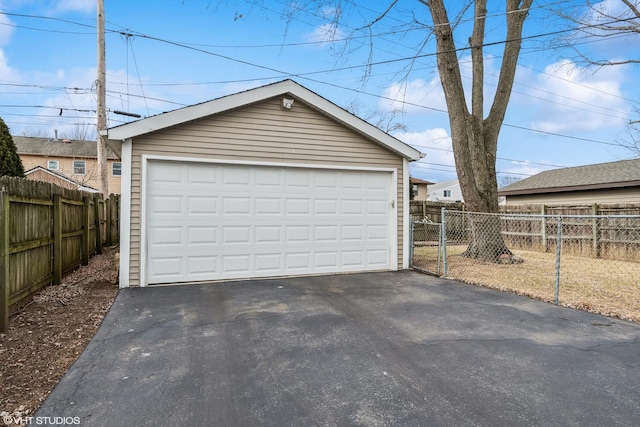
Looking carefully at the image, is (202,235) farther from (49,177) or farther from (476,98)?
(49,177)

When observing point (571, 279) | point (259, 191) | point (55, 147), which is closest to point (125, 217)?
point (259, 191)

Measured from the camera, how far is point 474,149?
916cm

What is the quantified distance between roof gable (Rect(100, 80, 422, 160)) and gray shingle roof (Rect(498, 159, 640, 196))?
9.62 m

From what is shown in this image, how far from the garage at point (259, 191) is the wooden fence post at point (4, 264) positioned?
2.04 meters

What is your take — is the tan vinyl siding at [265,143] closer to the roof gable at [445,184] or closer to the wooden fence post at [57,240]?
the wooden fence post at [57,240]

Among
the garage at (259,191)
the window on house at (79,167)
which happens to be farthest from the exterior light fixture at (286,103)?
the window on house at (79,167)

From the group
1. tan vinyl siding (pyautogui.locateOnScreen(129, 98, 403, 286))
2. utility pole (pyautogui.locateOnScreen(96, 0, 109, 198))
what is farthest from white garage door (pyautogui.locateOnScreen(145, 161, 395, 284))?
utility pole (pyautogui.locateOnScreen(96, 0, 109, 198))

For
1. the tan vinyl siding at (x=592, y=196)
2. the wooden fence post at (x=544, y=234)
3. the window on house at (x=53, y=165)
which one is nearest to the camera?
the wooden fence post at (x=544, y=234)

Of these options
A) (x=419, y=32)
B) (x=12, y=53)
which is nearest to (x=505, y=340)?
(x=419, y=32)

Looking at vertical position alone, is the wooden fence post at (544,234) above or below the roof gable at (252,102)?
below

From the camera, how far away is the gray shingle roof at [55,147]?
2467 centimetres

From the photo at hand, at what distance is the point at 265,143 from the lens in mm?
6754

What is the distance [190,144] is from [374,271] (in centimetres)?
439

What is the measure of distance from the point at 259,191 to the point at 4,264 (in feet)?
12.4
